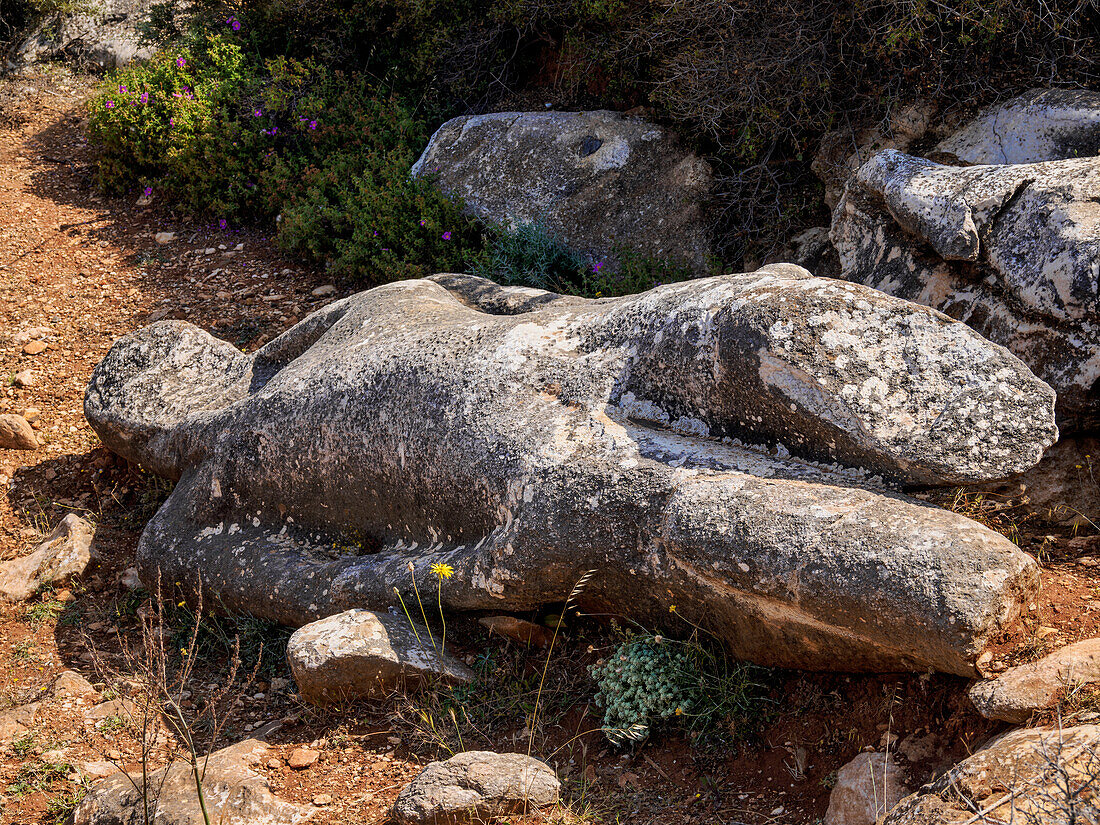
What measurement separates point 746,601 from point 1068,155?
3289mm

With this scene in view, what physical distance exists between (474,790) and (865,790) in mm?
1221

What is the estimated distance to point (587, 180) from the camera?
6.29 metres

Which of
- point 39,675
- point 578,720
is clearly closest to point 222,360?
point 39,675

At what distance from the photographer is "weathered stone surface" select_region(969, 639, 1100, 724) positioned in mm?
2416

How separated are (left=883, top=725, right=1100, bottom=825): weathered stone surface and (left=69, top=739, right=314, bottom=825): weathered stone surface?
2.05 m

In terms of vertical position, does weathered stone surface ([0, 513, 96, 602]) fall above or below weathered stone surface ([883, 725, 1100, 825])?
below

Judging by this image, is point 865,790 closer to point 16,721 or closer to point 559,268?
point 16,721

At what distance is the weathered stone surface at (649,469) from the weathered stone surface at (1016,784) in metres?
0.34

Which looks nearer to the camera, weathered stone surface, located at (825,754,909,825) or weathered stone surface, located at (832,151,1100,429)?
weathered stone surface, located at (825,754,909,825)

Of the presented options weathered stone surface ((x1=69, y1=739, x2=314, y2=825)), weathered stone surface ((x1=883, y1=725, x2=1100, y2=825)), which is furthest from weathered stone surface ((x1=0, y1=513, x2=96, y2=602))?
weathered stone surface ((x1=883, y1=725, x2=1100, y2=825))

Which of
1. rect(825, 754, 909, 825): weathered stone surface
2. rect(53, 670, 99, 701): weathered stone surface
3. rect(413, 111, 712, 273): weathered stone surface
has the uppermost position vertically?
rect(413, 111, 712, 273): weathered stone surface

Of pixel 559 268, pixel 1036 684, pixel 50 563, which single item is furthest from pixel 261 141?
pixel 1036 684

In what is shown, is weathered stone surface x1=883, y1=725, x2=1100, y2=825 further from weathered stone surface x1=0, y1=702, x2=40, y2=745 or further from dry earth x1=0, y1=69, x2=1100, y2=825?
weathered stone surface x1=0, y1=702, x2=40, y2=745

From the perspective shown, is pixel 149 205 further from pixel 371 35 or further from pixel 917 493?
pixel 917 493
